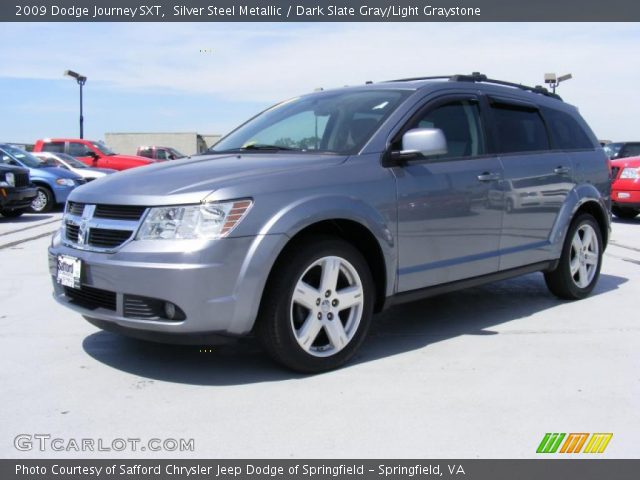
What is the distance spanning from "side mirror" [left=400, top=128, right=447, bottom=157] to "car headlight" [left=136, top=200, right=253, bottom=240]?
3.82ft

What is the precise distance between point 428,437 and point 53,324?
10.1ft

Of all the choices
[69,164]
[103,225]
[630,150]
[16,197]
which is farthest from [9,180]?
[630,150]

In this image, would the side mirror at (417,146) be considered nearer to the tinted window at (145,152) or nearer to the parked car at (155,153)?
the parked car at (155,153)

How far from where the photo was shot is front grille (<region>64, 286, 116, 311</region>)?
361 cm

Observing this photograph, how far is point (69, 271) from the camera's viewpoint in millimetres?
Answer: 3828

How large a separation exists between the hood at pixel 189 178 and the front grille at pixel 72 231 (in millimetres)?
164

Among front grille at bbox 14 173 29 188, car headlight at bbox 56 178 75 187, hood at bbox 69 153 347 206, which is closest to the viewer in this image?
hood at bbox 69 153 347 206

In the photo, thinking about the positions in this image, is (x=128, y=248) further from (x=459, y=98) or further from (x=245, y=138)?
(x=459, y=98)

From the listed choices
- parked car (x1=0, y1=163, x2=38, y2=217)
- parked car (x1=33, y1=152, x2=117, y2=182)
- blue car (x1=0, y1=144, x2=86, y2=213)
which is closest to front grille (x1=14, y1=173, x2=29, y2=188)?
parked car (x1=0, y1=163, x2=38, y2=217)

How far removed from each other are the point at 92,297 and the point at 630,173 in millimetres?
10745

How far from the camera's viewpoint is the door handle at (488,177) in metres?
4.65

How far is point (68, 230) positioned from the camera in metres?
4.06

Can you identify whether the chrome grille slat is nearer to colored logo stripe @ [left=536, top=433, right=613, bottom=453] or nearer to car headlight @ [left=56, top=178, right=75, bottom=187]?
colored logo stripe @ [left=536, top=433, right=613, bottom=453]
